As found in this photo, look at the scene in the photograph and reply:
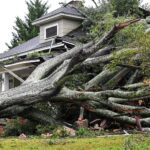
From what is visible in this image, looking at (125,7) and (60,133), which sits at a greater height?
(125,7)

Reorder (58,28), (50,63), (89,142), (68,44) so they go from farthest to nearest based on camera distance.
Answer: (58,28), (68,44), (50,63), (89,142)

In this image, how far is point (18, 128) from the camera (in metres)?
15.5

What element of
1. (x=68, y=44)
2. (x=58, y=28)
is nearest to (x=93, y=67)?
(x=68, y=44)

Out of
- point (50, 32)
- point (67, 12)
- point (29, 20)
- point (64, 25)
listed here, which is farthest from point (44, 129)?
point (29, 20)

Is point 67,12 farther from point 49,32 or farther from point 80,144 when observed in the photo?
point 80,144

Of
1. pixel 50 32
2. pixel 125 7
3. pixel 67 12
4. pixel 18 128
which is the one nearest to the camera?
pixel 18 128

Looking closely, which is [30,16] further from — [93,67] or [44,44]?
[93,67]

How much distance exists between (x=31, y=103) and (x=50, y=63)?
101 inches

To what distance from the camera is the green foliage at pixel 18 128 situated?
15492 mm

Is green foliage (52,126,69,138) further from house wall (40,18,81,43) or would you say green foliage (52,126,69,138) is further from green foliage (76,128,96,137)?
house wall (40,18,81,43)

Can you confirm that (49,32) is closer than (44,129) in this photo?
No

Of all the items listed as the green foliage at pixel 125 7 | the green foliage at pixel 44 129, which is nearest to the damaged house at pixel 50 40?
the green foliage at pixel 125 7

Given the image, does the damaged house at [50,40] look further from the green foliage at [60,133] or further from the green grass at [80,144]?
the green grass at [80,144]

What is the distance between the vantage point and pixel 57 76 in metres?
15.3
